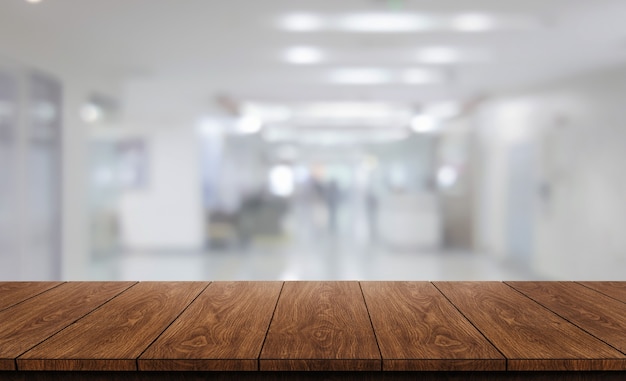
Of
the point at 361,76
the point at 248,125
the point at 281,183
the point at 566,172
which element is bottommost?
the point at 281,183

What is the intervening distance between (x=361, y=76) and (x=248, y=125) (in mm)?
1057

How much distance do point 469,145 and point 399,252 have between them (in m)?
1.12

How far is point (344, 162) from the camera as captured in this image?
4367mm

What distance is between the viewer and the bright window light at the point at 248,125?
4352 mm

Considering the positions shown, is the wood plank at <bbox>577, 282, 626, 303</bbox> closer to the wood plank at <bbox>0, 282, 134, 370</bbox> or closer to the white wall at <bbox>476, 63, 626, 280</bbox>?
the wood plank at <bbox>0, 282, 134, 370</bbox>

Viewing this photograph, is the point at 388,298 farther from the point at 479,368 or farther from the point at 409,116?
the point at 409,116

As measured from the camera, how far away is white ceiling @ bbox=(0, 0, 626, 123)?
10.5 ft

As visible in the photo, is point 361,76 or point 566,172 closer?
point 361,76

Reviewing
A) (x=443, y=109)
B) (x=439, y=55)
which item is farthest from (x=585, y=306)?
(x=443, y=109)

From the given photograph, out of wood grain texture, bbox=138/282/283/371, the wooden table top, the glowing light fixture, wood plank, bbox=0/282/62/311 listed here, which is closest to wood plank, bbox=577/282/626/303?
the wooden table top

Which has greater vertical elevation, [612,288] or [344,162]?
[344,162]

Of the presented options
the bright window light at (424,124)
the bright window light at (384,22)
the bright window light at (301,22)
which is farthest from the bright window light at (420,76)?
the bright window light at (301,22)

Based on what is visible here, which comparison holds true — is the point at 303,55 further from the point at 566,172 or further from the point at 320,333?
the point at 320,333

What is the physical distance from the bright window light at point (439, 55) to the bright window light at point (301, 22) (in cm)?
97
